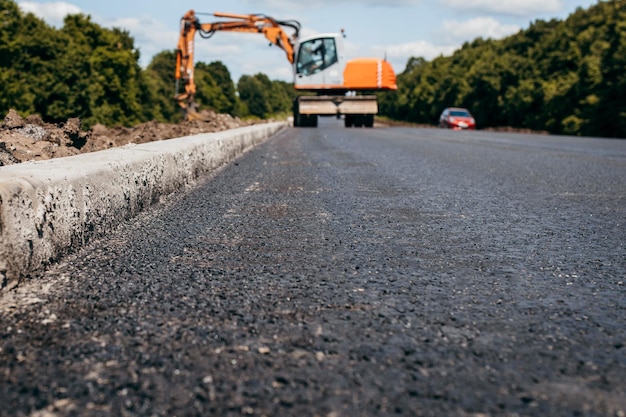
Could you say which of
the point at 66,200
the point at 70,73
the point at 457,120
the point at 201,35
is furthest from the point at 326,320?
the point at 70,73

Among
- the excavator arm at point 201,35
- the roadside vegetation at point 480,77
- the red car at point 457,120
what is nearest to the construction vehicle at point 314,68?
the excavator arm at point 201,35

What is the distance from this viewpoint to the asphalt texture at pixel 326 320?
6.04ft

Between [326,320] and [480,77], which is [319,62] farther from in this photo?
[480,77]

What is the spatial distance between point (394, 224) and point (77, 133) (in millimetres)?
5103

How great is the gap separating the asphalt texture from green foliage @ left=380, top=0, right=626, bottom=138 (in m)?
33.1

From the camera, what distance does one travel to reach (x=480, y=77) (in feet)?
196

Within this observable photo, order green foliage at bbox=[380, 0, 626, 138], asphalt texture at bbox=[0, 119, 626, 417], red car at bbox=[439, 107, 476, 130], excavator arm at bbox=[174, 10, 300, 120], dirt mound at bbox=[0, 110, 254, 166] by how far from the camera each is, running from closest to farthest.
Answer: asphalt texture at bbox=[0, 119, 626, 417]
dirt mound at bbox=[0, 110, 254, 166]
excavator arm at bbox=[174, 10, 300, 120]
green foliage at bbox=[380, 0, 626, 138]
red car at bbox=[439, 107, 476, 130]

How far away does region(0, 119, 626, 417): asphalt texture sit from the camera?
1.84m

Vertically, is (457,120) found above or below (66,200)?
above

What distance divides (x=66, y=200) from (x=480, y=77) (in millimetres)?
60362

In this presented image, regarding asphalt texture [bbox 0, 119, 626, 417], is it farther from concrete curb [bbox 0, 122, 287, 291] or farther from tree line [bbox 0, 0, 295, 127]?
tree line [bbox 0, 0, 295, 127]

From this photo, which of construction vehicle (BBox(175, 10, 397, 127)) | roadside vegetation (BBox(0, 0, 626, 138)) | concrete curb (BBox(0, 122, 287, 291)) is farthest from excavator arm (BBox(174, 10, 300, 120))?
concrete curb (BBox(0, 122, 287, 291))

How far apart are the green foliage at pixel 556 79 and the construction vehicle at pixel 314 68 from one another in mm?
12945

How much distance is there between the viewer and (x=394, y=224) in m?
4.81
